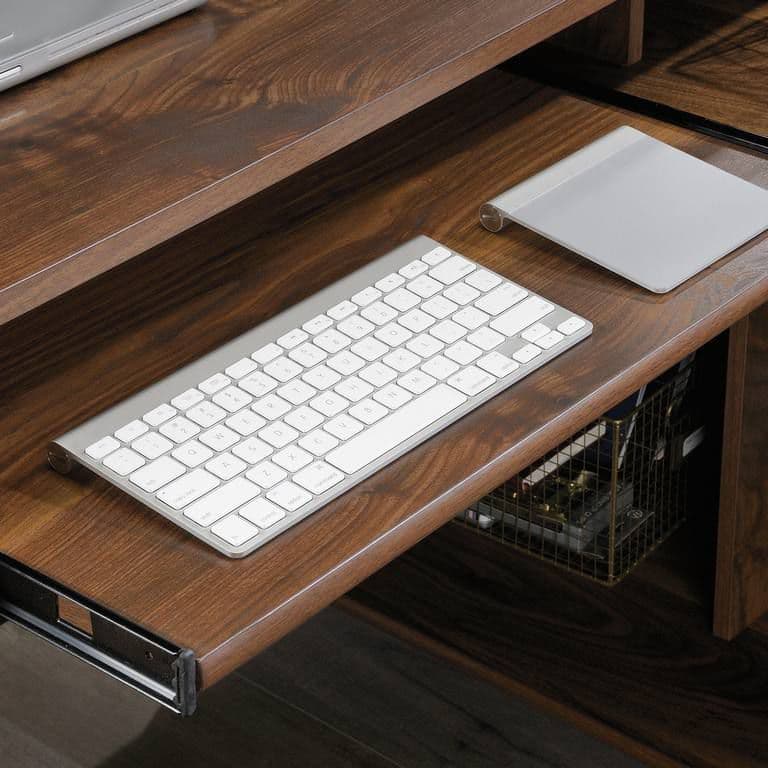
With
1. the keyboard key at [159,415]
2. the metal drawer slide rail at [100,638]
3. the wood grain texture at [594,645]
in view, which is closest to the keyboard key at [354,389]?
the keyboard key at [159,415]

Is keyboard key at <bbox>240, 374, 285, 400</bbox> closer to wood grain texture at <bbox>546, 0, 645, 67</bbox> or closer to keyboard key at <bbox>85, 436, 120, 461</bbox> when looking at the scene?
keyboard key at <bbox>85, 436, 120, 461</bbox>

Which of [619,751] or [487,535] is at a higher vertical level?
[487,535]

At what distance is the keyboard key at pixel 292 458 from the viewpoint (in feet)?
2.82

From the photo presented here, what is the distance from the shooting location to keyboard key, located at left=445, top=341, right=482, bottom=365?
3.12ft

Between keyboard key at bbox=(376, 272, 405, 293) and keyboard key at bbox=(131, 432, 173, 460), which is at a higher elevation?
keyboard key at bbox=(376, 272, 405, 293)

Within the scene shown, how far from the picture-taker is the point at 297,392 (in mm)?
920

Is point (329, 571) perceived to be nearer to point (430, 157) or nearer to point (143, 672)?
point (143, 672)

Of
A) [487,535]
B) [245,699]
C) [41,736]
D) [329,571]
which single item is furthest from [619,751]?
[329,571]

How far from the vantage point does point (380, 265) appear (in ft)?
3.42

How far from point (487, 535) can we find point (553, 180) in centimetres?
62

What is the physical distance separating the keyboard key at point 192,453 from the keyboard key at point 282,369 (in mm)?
66

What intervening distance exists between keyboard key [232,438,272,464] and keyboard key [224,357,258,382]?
7 cm

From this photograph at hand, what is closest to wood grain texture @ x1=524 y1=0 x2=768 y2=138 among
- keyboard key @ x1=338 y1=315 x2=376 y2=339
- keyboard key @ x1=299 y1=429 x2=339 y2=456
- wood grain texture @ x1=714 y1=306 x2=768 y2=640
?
wood grain texture @ x1=714 y1=306 x2=768 y2=640

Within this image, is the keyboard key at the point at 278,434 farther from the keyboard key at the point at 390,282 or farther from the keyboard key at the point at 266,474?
the keyboard key at the point at 390,282
